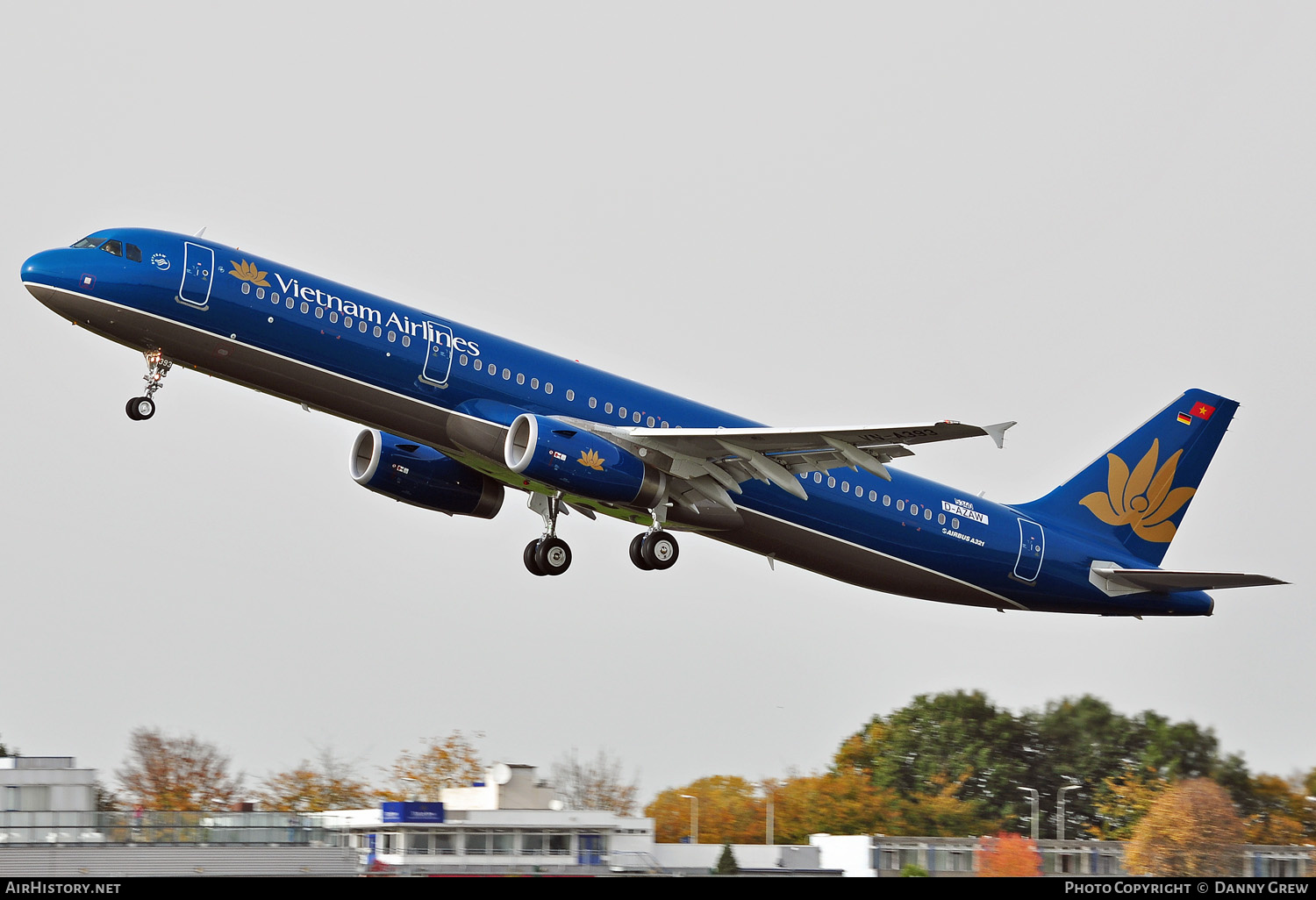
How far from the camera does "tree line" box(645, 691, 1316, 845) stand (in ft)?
174

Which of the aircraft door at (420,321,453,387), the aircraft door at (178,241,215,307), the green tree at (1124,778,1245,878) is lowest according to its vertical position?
the green tree at (1124,778,1245,878)

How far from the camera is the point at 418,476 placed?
37406 millimetres

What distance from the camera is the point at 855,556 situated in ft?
123

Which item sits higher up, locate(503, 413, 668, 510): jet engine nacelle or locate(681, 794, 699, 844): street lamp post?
locate(503, 413, 668, 510): jet engine nacelle

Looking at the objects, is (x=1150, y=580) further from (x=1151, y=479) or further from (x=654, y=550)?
(x=654, y=550)

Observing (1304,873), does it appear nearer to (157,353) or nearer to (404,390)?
(404,390)

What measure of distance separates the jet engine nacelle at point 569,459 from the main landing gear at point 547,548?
10.2 feet

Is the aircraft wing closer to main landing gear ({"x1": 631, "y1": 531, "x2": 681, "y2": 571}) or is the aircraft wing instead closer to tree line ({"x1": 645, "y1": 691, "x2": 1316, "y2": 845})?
main landing gear ({"x1": 631, "y1": 531, "x2": 681, "y2": 571})

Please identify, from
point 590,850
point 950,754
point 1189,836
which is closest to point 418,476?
point 590,850

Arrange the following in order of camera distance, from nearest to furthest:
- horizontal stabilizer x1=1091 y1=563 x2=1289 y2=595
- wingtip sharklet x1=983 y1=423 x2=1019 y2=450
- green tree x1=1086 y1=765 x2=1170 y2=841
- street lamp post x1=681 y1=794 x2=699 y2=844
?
wingtip sharklet x1=983 y1=423 x2=1019 y2=450 < horizontal stabilizer x1=1091 y1=563 x2=1289 y2=595 < green tree x1=1086 y1=765 x2=1170 y2=841 < street lamp post x1=681 y1=794 x2=699 y2=844

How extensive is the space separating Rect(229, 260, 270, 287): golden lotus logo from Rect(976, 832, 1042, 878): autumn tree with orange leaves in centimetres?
3377

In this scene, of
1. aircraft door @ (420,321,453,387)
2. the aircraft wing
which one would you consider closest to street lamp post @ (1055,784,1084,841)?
the aircraft wing

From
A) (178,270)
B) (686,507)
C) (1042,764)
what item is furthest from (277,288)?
(1042,764)
